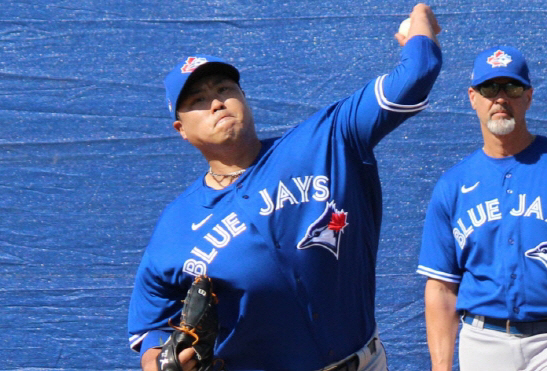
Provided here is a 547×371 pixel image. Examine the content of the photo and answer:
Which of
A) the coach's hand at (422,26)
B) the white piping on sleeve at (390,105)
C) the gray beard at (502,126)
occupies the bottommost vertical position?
the gray beard at (502,126)

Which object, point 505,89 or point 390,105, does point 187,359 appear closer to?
point 390,105

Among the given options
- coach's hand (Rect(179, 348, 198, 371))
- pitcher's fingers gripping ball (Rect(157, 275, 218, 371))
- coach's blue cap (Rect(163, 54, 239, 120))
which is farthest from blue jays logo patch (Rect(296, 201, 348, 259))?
coach's blue cap (Rect(163, 54, 239, 120))

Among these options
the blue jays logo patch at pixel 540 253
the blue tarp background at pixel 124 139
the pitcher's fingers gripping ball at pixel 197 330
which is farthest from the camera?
the blue tarp background at pixel 124 139

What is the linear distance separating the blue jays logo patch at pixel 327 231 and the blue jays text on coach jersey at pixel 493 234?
0.85 meters

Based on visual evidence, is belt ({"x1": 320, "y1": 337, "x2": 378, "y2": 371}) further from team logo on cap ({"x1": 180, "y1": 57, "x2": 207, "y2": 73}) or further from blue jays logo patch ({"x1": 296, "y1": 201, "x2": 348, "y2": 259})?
team logo on cap ({"x1": 180, "y1": 57, "x2": 207, "y2": 73})

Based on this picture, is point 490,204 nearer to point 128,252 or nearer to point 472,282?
point 472,282

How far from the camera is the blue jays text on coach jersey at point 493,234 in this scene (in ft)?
9.35

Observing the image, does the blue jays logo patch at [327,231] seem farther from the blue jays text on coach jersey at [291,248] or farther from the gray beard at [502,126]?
the gray beard at [502,126]

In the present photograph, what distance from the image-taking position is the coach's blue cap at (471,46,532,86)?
2982mm

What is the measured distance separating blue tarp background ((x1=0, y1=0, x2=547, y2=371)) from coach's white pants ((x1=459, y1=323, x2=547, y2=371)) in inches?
15.5

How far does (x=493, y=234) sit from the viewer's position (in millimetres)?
2918

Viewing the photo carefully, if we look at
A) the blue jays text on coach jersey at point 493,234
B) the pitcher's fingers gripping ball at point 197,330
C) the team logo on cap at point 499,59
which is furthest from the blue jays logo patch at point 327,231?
the team logo on cap at point 499,59

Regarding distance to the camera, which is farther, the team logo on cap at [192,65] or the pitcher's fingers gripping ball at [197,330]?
the team logo on cap at [192,65]

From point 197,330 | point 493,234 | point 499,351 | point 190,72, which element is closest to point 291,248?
point 197,330
